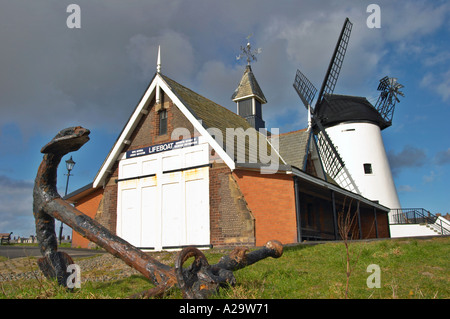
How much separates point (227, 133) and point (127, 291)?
419 inches

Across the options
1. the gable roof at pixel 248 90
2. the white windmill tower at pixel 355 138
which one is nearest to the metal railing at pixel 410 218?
the white windmill tower at pixel 355 138

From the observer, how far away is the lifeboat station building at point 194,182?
44.2ft

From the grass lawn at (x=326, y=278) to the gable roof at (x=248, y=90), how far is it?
1468cm

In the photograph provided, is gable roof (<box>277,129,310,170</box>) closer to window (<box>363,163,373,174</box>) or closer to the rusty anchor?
window (<box>363,163,373,174</box>)

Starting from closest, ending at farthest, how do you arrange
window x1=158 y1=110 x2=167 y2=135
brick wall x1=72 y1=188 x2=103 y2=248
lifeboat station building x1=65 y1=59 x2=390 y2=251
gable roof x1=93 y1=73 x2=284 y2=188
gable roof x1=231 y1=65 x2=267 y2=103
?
1. lifeboat station building x1=65 y1=59 x2=390 y2=251
2. gable roof x1=93 y1=73 x2=284 y2=188
3. window x1=158 y1=110 x2=167 y2=135
4. brick wall x1=72 y1=188 x2=103 y2=248
5. gable roof x1=231 y1=65 x2=267 y2=103

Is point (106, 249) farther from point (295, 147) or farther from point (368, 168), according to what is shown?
point (368, 168)

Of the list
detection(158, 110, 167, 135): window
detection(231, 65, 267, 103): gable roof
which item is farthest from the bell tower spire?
detection(158, 110, 167, 135): window

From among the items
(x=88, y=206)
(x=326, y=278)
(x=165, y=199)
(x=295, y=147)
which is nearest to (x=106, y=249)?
(x=326, y=278)

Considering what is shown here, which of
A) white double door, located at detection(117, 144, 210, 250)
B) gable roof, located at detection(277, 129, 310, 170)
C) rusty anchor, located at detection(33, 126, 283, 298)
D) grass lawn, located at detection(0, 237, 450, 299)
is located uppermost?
gable roof, located at detection(277, 129, 310, 170)

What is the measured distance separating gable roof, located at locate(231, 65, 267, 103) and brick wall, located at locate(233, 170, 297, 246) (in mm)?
10871

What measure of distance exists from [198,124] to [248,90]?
9.88 m

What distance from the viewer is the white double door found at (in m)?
14.4

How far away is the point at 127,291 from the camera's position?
20.3ft
